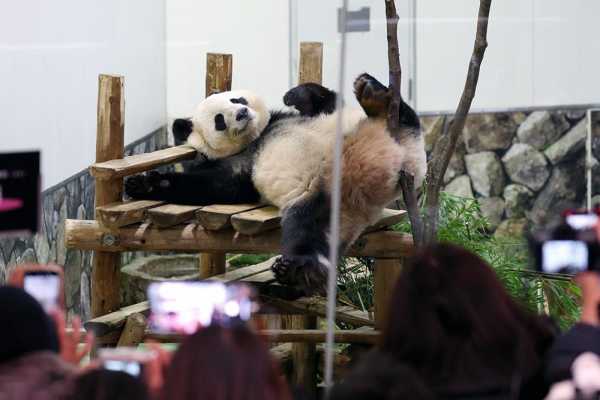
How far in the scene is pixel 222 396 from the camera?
73.2 inches

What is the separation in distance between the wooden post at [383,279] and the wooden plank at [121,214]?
1065 millimetres

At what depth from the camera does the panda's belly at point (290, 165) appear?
14.6 ft

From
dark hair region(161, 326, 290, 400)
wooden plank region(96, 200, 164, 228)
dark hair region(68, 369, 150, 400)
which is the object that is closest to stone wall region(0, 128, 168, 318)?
wooden plank region(96, 200, 164, 228)

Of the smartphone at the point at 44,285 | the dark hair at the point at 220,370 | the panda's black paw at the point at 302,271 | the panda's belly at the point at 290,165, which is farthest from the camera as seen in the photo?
the panda's belly at the point at 290,165

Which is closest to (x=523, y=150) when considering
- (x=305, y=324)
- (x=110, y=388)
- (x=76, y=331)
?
(x=305, y=324)

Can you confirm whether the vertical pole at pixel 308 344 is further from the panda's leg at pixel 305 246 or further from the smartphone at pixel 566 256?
the smartphone at pixel 566 256

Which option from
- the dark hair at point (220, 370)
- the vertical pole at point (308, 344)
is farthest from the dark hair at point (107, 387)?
the vertical pole at point (308, 344)

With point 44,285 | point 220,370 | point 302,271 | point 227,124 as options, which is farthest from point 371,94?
point 220,370

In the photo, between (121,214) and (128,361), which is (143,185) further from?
(128,361)

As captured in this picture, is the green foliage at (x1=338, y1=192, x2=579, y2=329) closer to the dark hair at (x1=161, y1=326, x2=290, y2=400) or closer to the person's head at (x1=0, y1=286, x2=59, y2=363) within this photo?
the dark hair at (x1=161, y1=326, x2=290, y2=400)

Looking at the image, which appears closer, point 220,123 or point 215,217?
point 215,217

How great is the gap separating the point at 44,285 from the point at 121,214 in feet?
5.80

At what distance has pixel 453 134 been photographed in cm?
479

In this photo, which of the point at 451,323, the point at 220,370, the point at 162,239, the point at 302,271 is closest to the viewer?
the point at 220,370
